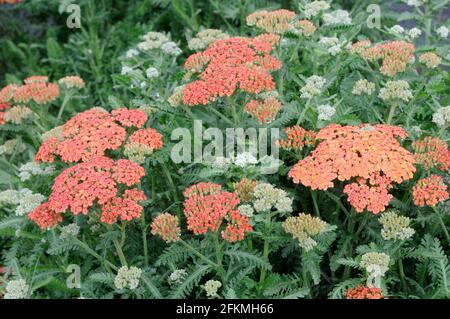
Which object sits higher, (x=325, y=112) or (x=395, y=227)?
(x=325, y=112)

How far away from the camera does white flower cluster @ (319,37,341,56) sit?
348 centimetres

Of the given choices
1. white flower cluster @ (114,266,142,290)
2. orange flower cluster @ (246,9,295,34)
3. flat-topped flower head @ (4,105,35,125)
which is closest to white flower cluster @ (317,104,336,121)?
orange flower cluster @ (246,9,295,34)

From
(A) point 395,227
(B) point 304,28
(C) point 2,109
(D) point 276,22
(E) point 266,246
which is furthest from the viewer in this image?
(C) point 2,109

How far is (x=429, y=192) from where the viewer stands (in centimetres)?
279

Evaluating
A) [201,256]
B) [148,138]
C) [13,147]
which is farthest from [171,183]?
[13,147]

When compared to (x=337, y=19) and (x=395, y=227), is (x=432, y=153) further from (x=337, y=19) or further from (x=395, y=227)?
(x=337, y=19)

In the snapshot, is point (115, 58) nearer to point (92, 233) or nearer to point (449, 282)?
point (92, 233)

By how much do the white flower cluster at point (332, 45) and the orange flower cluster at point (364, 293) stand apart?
1322 mm

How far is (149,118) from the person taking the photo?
3.51 metres

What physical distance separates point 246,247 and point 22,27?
179 inches

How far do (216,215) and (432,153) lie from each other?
3.22ft

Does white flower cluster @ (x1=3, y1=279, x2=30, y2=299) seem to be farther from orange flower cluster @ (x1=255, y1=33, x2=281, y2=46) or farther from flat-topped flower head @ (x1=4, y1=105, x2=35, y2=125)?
orange flower cluster @ (x1=255, y1=33, x2=281, y2=46)

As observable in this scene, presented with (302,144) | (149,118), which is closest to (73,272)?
(149,118)

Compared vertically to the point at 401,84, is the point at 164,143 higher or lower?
lower
